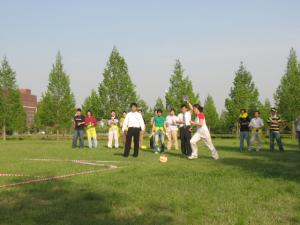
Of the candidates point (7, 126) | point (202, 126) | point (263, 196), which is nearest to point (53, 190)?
point (263, 196)

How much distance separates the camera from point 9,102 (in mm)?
54156

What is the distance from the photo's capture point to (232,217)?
5625 mm

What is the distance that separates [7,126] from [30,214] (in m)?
51.1

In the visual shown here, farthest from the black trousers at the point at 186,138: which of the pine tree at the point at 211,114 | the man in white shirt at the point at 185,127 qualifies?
the pine tree at the point at 211,114

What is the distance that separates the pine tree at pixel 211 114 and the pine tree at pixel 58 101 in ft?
97.9

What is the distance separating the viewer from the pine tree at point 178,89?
5106 centimetres

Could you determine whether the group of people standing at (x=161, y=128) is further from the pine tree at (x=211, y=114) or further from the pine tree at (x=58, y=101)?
the pine tree at (x=211, y=114)

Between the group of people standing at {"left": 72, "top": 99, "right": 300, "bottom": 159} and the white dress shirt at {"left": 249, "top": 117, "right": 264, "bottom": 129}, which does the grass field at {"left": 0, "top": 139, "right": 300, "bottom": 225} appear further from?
the white dress shirt at {"left": 249, "top": 117, "right": 264, "bottom": 129}

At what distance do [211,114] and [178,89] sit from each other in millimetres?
28486

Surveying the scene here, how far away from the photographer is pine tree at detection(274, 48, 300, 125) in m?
51.4

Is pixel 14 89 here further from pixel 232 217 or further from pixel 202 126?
pixel 232 217

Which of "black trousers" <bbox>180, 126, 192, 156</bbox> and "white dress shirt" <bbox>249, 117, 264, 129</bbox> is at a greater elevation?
"white dress shirt" <bbox>249, 117, 264, 129</bbox>

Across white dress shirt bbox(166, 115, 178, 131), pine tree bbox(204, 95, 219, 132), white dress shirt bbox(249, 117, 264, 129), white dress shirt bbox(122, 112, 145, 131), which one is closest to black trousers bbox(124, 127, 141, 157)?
white dress shirt bbox(122, 112, 145, 131)

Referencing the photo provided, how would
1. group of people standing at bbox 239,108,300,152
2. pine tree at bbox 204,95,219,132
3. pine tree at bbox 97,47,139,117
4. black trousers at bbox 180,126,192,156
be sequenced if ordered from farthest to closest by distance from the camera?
pine tree at bbox 204,95,219,132 → pine tree at bbox 97,47,139,117 → group of people standing at bbox 239,108,300,152 → black trousers at bbox 180,126,192,156
